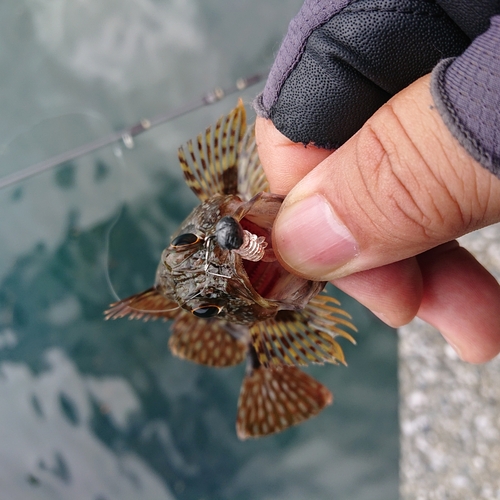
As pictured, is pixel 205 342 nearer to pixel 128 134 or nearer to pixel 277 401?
pixel 277 401

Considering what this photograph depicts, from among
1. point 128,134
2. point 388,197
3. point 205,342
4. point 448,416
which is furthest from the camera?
point 448,416

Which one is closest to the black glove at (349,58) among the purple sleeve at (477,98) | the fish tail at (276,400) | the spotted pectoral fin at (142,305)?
the purple sleeve at (477,98)

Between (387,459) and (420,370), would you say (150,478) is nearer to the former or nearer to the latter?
(387,459)

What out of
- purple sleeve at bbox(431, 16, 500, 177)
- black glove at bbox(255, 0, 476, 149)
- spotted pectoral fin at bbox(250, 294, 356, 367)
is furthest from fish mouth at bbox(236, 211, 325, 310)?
purple sleeve at bbox(431, 16, 500, 177)

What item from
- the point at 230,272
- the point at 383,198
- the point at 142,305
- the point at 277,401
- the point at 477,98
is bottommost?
the point at 277,401

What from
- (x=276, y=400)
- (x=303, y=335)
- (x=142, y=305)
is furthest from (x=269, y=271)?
(x=276, y=400)

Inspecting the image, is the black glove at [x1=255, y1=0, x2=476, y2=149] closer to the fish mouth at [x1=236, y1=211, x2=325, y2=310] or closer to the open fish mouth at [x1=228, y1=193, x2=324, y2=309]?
the open fish mouth at [x1=228, y1=193, x2=324, y2=309]
